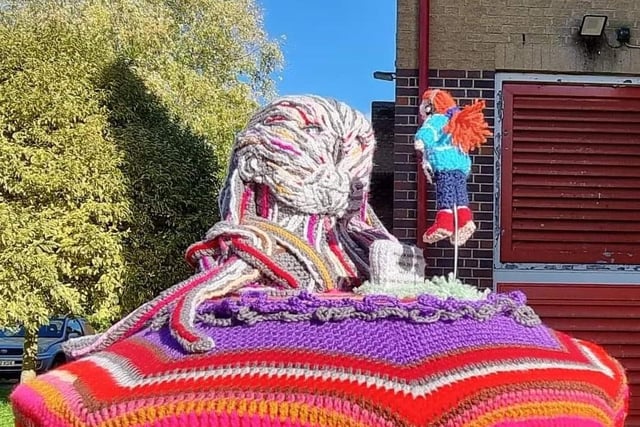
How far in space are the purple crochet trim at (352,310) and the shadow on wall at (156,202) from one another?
4949 millimetres

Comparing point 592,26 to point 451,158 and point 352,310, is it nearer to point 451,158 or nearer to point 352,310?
point 451,158

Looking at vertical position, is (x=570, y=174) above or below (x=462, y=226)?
above

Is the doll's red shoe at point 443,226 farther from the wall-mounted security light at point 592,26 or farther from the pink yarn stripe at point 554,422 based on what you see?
the wall-mounted security light at point 592,26

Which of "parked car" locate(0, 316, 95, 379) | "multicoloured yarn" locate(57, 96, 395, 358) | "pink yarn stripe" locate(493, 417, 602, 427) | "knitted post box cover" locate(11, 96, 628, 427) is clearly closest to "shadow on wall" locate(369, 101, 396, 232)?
"multicoloured yarn" locate(57, 96, 395, 358)

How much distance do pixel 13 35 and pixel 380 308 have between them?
20.6 ft

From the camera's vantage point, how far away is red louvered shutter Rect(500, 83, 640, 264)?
483 centimetres

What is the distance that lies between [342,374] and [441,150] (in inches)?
19.4

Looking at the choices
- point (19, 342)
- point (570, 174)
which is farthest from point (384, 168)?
point (19, 342)

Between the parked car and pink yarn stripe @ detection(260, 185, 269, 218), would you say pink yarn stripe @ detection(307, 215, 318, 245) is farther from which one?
the parked car

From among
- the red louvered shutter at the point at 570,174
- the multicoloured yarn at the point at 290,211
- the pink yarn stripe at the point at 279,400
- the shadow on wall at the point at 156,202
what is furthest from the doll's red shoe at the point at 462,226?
the shadow on wall at the point at 156,202

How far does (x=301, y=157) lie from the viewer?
4.87 feet

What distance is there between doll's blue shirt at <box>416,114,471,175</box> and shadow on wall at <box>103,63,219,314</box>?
4819mm

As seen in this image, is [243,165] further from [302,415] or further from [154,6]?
[154,6]

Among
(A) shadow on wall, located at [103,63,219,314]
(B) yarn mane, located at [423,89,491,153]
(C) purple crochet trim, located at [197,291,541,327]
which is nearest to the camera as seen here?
(C) purple crochet trim, located at [197,291,541,327]
